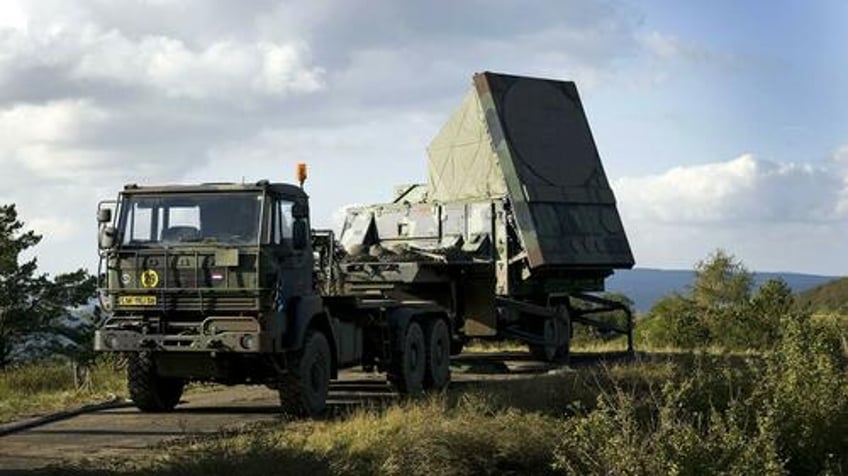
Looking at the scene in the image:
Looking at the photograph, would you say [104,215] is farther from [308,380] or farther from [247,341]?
[308,380]

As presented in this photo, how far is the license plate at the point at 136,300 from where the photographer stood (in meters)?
12.7

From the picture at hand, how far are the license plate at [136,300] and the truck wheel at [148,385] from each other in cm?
65

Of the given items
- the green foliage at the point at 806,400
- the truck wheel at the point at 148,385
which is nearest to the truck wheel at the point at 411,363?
the truck wheel at the point at 148,385

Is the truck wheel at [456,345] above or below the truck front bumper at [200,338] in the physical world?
below

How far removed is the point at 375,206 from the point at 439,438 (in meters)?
10.6

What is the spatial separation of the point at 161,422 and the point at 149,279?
1.61 meters

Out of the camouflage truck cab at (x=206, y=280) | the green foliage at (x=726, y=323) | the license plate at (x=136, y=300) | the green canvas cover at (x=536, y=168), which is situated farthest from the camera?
the green foliage at (x=726, y=323)

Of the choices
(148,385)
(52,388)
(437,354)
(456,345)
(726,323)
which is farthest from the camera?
(726,323)

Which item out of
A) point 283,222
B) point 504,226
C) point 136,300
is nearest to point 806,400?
point 283,222

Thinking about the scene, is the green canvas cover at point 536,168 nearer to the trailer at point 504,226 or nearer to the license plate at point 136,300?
the trailer at point 504,226

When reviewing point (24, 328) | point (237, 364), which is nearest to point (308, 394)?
point (237, 364)

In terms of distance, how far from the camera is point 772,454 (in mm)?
8617

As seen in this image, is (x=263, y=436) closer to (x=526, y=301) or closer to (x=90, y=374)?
(x=90, y=374)

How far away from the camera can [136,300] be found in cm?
1277
